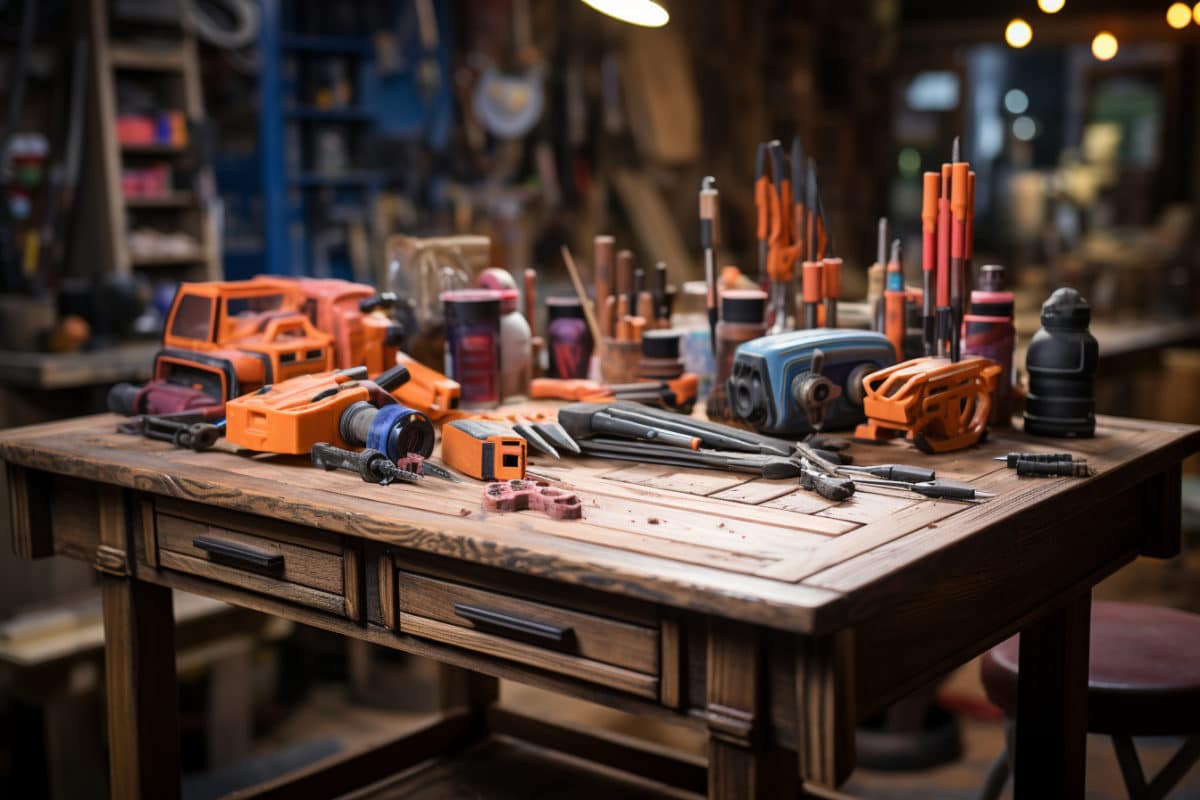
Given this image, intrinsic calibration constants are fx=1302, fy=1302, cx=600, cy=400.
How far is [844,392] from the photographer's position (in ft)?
6.46

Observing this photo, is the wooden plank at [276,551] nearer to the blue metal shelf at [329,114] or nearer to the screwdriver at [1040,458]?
the screwdriver at [1040,458]

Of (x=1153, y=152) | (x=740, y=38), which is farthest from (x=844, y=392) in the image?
(x=1153, y=152)

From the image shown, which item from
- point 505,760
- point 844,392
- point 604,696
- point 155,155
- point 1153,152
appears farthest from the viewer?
point 1153,152

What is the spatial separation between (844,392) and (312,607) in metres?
0.84

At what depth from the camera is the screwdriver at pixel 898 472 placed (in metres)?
1.65

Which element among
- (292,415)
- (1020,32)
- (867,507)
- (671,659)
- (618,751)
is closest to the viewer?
(671,659)

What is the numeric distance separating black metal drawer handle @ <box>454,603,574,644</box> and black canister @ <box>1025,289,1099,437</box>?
2.96 ft

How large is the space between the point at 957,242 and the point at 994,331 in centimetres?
16

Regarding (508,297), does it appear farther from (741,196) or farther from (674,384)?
(741,196)

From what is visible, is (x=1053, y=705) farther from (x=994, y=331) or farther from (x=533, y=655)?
(x=533, y=655)

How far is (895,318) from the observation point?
6.98ft

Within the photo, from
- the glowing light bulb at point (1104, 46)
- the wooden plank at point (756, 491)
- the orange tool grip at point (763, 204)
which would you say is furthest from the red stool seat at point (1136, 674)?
the glowing light bulb at point (1104, 46)

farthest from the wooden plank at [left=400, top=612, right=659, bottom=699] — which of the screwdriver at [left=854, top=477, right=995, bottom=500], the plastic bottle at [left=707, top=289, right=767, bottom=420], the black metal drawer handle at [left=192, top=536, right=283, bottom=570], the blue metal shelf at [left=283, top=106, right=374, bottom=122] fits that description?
the blue metal shelf at [left=283, top=106, right=374, bottom=122]

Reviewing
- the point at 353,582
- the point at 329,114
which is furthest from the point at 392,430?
the point at 329,114
